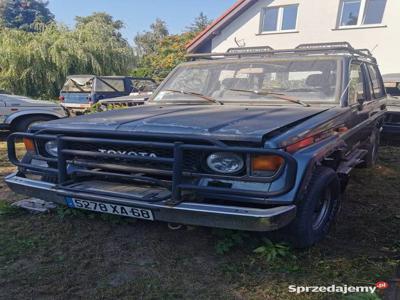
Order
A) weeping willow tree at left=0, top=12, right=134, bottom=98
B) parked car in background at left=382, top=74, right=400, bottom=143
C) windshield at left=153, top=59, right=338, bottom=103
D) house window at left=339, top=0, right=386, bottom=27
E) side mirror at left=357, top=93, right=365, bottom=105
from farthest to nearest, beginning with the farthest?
1. weeping willow tree at left=0, top=12, right=134, bottom=98
2. house window at left=339, top=0, right=386, bottom=27
3. parked car in background at left=382, top=74, right=400, bottom=143
4. side mirror at left=357, top=93, right=365, bottom=105
5. windshield at left=153, top=59, right=338, bottom=103

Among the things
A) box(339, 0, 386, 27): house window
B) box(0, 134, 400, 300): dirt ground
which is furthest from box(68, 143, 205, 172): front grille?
box(339, 0, 386, 27): house window

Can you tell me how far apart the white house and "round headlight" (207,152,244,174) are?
400 inches

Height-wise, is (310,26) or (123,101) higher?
(310,26)

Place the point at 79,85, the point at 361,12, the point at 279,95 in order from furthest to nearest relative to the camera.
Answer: the point at 361,12 < the point at 79,85 < the point at 279,95

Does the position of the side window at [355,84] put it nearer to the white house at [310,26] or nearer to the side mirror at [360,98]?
the side mirror at [360,98]

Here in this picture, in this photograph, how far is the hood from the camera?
2.62 meters

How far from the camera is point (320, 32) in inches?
574

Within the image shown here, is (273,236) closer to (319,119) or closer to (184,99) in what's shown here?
(319,119)

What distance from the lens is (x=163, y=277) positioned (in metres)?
2.67

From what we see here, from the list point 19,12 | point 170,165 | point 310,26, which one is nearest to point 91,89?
point 310,26

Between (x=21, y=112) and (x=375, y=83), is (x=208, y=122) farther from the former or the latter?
(x=21, y=112)

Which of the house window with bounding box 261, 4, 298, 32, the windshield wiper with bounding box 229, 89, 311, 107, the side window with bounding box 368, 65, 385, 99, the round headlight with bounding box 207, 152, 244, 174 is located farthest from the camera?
the house window with bounding box 261, 4, 298, 32

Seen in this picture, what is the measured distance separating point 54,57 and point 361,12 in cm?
1347

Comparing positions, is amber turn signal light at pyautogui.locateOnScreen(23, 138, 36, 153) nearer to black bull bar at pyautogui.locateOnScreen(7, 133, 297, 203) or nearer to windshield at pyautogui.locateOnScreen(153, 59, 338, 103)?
black bull bar at pyautogui.locateOnScreen(7, 133, 297, 203)
